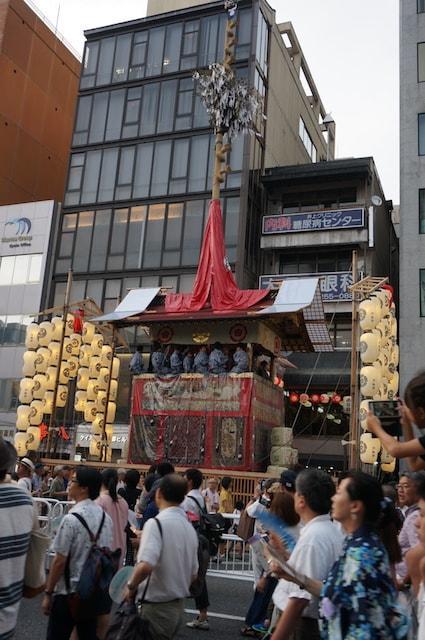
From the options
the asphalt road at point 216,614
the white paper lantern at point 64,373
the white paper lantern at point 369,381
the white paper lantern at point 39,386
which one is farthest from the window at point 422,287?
the asphalt road at point 216,614

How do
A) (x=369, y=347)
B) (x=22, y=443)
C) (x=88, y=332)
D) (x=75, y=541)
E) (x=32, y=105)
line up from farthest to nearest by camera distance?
(x=32, y=105), (x=88, y=332), (x=22, y=443), (x=369, y=347), (x=75, y=541)

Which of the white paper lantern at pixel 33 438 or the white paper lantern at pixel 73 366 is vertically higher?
the white paper lantern at pixel 73 366

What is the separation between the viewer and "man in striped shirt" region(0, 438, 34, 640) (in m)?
3.17

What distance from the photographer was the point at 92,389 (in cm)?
2295

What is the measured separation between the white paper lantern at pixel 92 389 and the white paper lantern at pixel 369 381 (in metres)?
10.6

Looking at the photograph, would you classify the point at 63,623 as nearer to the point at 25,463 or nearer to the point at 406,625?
the point at 406,625

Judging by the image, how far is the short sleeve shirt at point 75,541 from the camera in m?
4.27

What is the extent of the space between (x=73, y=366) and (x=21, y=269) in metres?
12.1

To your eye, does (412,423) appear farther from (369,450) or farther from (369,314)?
(369,314)

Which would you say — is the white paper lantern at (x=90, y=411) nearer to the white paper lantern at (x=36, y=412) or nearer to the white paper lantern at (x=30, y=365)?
the white paper lantern at (x=36, y=412)

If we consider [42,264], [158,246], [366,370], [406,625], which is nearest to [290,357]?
[158,246]

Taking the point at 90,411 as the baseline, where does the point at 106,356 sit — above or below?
above

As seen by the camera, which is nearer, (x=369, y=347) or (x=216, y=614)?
(x=216, y=614)

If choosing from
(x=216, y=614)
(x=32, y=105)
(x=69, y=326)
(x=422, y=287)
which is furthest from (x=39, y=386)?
(x=32, y=105)
